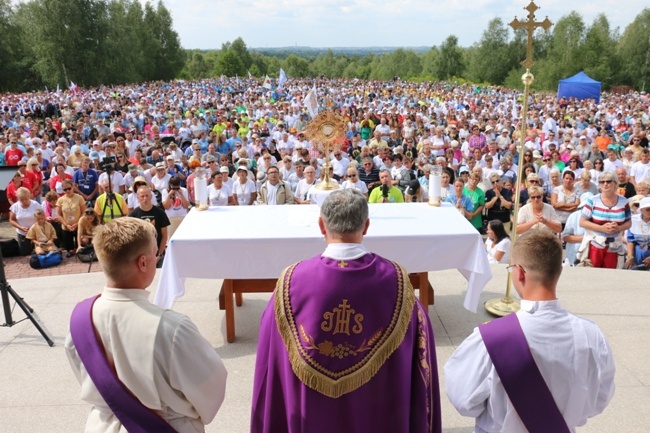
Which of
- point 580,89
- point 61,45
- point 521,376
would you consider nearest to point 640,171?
point 521,376

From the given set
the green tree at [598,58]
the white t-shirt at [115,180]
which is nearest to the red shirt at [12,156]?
the white t-shirt at [115,180]

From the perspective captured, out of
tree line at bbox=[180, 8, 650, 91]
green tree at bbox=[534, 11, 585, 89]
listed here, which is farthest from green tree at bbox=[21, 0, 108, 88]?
green tree at bbox=[534, 11, 585, 89]

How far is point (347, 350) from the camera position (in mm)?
2244

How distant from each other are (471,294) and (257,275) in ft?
5.40

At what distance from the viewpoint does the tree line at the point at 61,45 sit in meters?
48.0

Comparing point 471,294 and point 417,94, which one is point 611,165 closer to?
point 471,294

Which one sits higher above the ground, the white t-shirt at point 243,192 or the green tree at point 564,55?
the green tree at point 564,55

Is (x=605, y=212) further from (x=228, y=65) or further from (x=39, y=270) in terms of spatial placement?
(x=228, y=65)

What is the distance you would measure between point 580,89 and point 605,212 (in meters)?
27.2

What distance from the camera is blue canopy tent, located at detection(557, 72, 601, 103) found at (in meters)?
29.9

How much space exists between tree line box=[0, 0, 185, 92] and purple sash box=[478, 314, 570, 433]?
53442 millimetres

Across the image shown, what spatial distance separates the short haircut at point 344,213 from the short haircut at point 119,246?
2.39 feet

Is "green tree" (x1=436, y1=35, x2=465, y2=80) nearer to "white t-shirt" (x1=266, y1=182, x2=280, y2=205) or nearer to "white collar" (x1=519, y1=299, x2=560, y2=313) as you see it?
"white t-shirt" (x1=266, y1=182, x2=280, y2=205)

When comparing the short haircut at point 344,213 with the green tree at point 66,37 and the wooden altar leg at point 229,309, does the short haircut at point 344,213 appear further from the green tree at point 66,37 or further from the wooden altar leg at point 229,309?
the green tree at point 66,37
